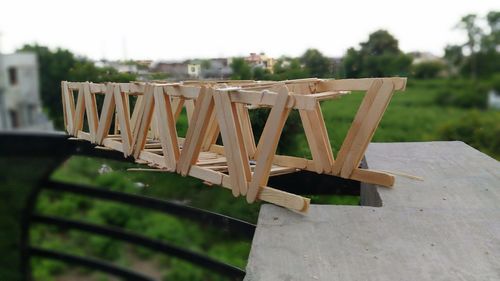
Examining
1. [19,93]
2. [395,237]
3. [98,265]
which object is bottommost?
[98,265]

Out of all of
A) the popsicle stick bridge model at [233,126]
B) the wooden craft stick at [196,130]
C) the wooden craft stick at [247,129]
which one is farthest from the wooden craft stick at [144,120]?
the wooden craft stick at [247,129]

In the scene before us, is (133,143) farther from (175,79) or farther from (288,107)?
(288,107)

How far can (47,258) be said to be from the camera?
185 cm

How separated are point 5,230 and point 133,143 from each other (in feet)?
1.72

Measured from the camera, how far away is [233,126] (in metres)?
1.22

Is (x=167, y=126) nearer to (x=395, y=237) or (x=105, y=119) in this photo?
(x=105, y=119)

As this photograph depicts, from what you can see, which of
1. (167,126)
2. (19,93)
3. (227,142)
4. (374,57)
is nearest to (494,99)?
(227,142)

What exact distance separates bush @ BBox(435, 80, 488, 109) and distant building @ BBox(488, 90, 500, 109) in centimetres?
2

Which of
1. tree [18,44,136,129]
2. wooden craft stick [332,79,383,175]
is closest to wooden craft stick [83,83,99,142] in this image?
tree [18,44,136,129]

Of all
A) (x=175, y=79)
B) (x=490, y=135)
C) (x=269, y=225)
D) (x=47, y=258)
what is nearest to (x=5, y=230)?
(x=47, y=258)

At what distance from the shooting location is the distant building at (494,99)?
113 centimetres

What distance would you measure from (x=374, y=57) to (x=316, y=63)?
0.89 feet

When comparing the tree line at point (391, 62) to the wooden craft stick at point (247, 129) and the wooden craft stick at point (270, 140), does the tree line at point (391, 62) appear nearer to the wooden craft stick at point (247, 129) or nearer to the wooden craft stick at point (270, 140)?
the wooden craft stick at point (247, 129)

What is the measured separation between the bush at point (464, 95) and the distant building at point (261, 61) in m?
0.82
